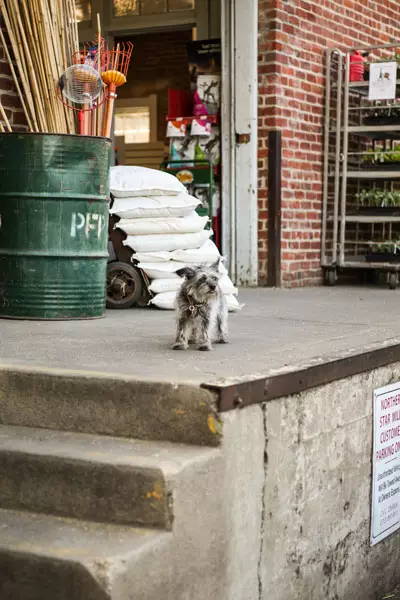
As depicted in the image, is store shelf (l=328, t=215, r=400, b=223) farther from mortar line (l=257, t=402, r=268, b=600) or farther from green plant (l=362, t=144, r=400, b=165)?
mortar line (l=257, t=402, r=268, b=600)

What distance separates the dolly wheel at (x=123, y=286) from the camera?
6.11 meters

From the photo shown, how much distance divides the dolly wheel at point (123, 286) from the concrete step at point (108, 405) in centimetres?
269

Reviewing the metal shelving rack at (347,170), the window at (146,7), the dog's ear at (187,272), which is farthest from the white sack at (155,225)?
the window at (146,7)

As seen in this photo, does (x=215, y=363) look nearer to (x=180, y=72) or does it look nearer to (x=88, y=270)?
(x=88, y=270)

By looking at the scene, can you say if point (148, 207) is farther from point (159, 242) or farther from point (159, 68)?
point (159, 68)

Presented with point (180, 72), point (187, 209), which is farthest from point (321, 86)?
point (180, 72)

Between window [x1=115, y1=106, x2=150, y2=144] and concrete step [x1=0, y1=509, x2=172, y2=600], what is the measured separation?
35.1 ft

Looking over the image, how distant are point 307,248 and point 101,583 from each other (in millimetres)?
6359

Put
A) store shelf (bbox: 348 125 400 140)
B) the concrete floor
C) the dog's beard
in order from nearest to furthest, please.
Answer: the concrete floor
the dog's beard
store shelf (bbox: 348 125 400 140)

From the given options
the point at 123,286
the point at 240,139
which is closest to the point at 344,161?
the point at 240,139

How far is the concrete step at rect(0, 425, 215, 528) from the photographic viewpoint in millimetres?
2840

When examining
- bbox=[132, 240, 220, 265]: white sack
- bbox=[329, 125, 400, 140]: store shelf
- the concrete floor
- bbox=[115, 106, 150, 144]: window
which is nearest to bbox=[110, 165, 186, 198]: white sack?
bbox=[132, 240, 220, 265]: white sack

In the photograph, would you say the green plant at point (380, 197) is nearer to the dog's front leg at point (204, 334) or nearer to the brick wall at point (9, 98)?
the brick wall at point (9, 98)

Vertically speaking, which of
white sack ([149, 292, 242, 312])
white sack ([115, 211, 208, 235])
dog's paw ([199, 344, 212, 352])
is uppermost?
white sack ([115, 211, 208, 235])
